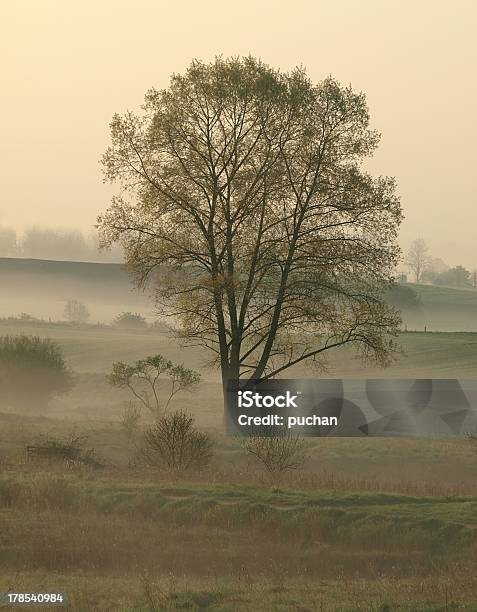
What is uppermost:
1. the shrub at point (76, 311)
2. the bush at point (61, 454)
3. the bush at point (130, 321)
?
the shrub at point (76, 311)

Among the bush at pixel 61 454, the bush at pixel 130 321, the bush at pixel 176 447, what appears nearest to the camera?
the bush at pixel 176 447

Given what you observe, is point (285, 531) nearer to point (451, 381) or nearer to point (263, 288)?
point (263, 288)

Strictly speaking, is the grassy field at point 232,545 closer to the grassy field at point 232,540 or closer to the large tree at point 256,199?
the grassy field at point 232,540

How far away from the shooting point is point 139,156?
4353 cm

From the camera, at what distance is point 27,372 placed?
74.1 metres

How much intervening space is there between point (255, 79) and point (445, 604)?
98.9ft

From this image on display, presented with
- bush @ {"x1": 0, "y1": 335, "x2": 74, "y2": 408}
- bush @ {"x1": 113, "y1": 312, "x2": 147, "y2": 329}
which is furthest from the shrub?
bush @ {"x1": 0, "y1": 335, "x2": 74, "y2": 408}

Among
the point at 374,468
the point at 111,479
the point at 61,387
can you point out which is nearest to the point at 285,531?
the point at 111,479

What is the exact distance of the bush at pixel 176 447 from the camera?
1346 inches

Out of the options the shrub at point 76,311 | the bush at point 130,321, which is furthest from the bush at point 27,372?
the shrub at point 76,311

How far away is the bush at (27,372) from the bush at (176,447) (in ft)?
134

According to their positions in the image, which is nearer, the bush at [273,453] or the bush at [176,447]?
the bush at [176,447]

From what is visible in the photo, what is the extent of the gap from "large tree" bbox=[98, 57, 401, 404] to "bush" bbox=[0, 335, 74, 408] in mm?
32530

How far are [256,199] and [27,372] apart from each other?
120 ft
